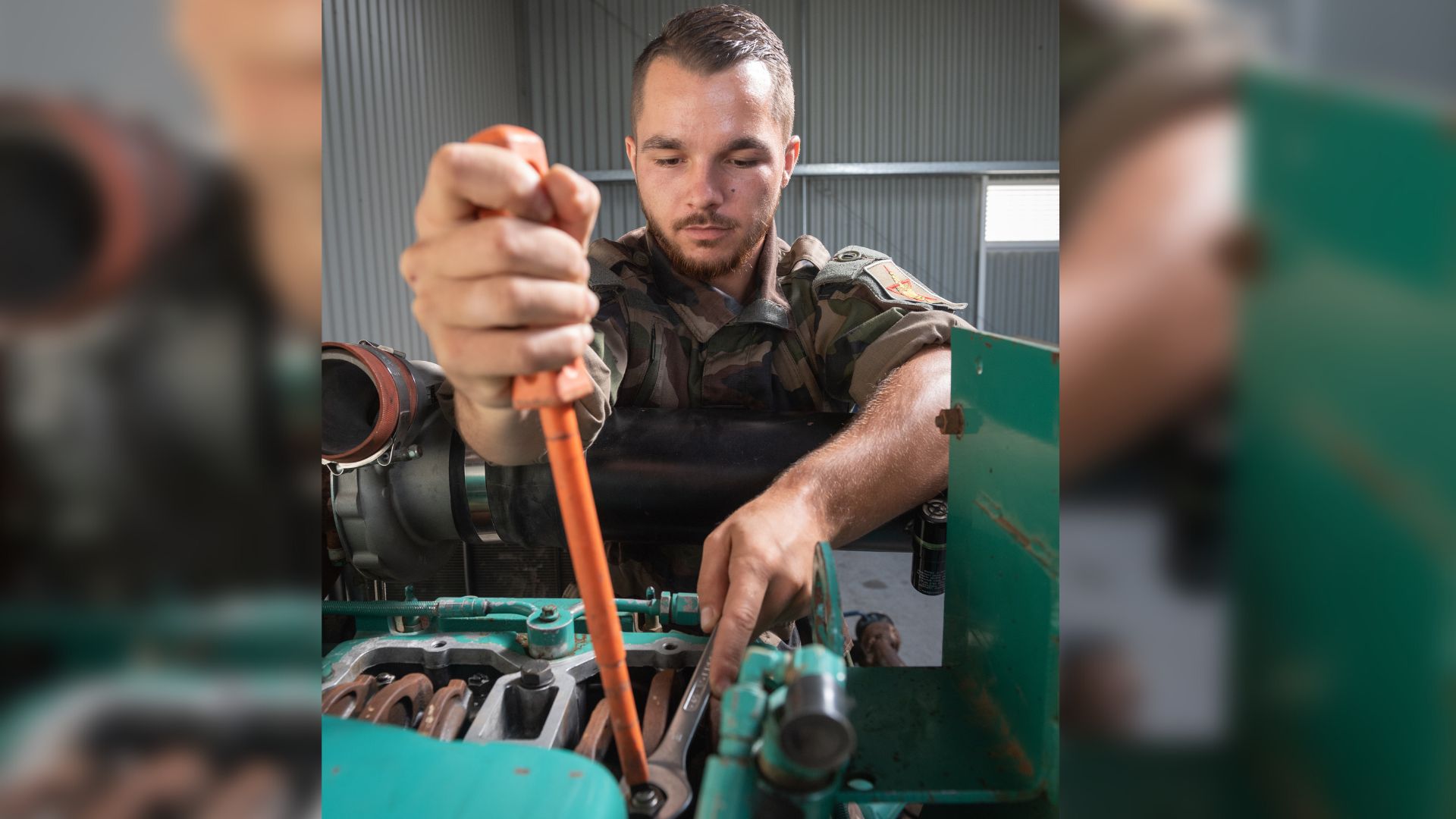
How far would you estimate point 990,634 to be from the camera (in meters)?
0.52

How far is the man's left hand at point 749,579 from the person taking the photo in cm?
60

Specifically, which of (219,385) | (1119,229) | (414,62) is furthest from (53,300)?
(414,62)

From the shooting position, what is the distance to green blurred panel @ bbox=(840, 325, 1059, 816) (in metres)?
0.42

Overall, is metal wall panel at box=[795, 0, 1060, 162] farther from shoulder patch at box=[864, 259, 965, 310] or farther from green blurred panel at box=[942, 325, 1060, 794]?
green blurred panel at box=[942, 325, 1060, 794]

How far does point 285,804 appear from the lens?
0.54 ft

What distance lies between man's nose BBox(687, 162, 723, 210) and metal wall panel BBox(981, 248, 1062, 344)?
3965mm

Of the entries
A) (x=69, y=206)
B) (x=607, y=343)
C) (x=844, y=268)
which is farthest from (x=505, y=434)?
(x=844, y=268)

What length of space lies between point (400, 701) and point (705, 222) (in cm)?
93

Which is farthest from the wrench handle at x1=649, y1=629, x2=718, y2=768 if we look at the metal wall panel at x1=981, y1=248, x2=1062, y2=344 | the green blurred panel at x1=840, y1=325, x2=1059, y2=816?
the metal wall panel at x1=981, y1=248, x2=1062, y2=344

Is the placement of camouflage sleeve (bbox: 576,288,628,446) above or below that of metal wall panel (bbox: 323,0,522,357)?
below

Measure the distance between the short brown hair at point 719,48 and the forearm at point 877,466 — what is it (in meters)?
0.58

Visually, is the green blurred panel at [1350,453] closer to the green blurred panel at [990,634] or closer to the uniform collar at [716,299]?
the green blurred panel at [990,634]

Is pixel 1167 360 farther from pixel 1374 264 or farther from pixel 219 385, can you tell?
pixel 219 385

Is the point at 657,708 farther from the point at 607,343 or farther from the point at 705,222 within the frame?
the point at 705,222
